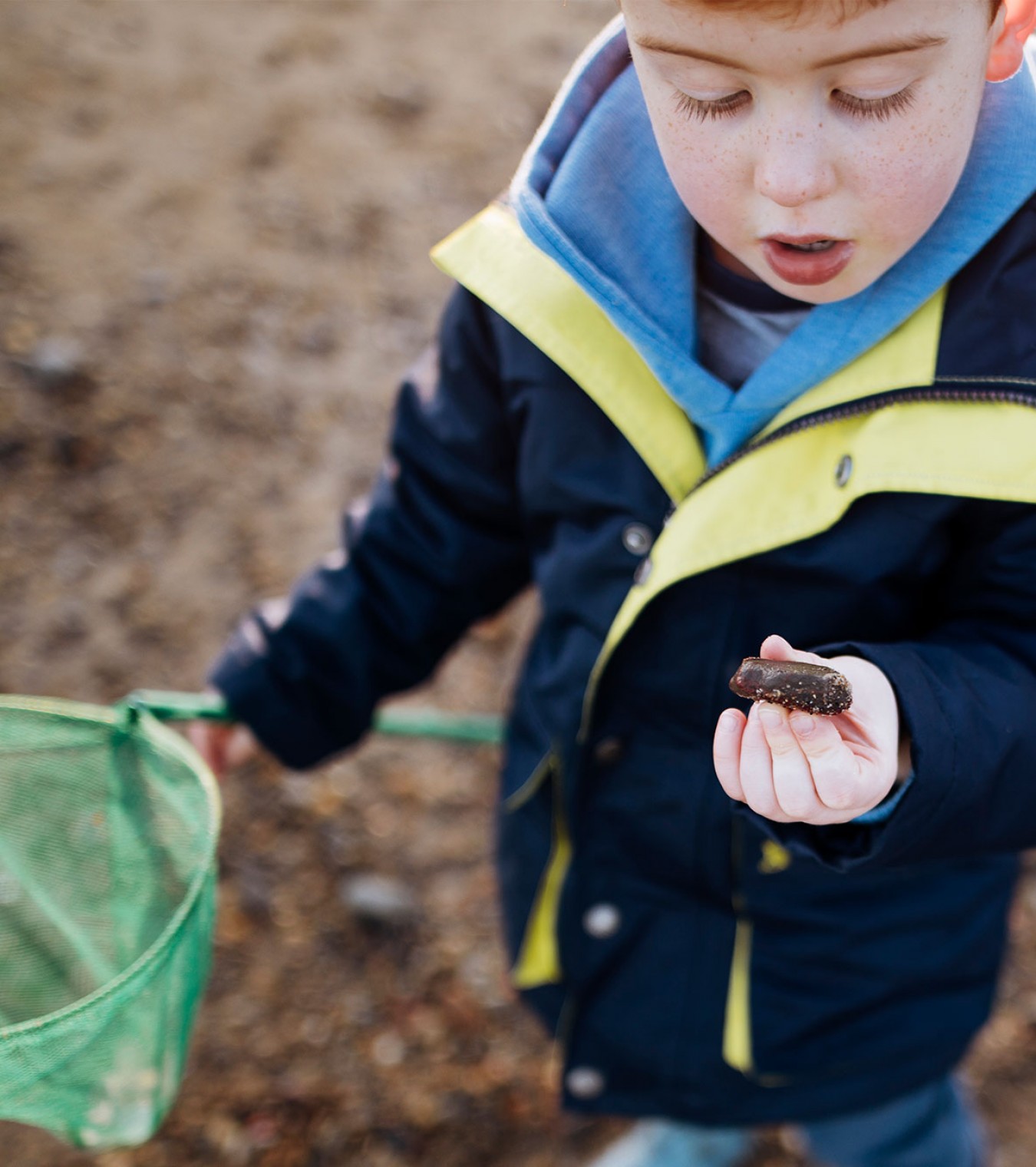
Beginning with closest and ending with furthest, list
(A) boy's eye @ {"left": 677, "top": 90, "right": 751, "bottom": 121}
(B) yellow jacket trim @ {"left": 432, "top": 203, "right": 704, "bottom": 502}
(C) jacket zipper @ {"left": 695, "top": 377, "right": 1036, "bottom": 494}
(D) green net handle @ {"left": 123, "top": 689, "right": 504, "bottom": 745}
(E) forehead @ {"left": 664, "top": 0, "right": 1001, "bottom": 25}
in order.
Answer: (E) forehead @ {"left": 664, "top": 0, "right": 1001, "bottom": 25} < (A) boy's eye @ {"left": 677, "top": 90, "right": 751, "bottom": 121} < (C) jacket zipper @ {"left": 695, "top": 377, "right": 1036, "bottom": 494} < (B) yellow jacket trim @ {"left": 432, "top": 203, "right": 704, "bottom": 502} < (D) green net handle @ {"left": 123, "top": 689, "right": 504, "bottom": 745}

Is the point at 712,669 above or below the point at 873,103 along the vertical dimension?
below

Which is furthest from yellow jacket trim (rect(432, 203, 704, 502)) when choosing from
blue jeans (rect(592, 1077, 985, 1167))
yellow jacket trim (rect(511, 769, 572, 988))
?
blue jeans (rect(592, 1077, 985, 1167))

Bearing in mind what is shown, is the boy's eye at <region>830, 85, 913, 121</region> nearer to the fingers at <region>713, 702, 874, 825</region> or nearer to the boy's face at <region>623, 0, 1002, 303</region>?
the boy's face at <region>623, 0, 1002, 303</region>

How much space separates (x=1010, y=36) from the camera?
0.96 metres

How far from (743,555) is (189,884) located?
73cm

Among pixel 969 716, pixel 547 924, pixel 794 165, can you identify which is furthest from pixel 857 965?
pixel 794 165

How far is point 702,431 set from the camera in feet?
4.30

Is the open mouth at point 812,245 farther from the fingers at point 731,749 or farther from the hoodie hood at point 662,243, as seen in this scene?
the fingers at point 731,749

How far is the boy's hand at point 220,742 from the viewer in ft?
5.57

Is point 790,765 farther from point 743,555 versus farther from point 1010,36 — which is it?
point 1010,36

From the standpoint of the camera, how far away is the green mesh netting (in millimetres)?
1274

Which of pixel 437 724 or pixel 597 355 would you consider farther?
pixel 437 724

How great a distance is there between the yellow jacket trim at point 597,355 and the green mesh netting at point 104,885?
59 cm

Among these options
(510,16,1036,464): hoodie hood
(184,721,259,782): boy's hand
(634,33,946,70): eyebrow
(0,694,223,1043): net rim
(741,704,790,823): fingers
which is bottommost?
(184,721,259,782): boy's hand
